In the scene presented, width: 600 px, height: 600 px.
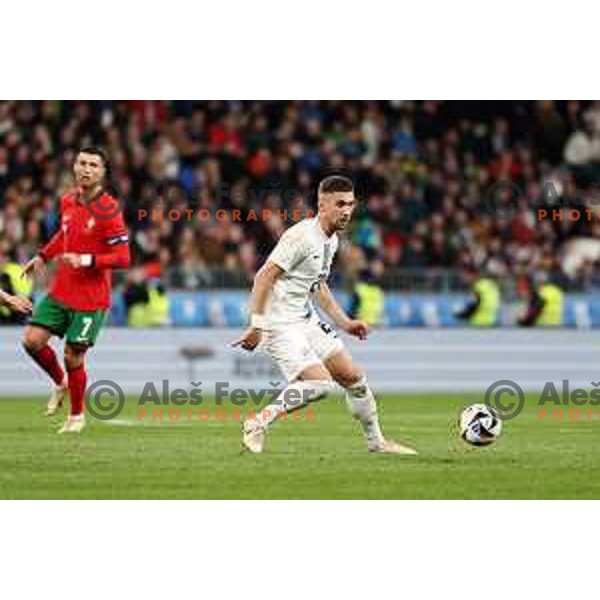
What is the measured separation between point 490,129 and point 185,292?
7.50 meters

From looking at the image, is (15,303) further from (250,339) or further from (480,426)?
(480,426)

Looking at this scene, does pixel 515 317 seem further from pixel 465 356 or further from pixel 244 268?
pixel 244 268

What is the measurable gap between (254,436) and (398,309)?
33.5 feet

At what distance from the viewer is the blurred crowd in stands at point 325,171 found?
24219mm

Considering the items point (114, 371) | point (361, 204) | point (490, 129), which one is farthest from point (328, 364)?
point (490, 129)

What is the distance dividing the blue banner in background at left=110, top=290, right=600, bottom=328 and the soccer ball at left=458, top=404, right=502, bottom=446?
29.9ft

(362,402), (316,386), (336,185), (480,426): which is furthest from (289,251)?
(480,426)

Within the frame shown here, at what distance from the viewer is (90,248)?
14352mm

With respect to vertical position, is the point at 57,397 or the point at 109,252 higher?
the point at 109,252

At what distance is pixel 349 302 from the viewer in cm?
2259

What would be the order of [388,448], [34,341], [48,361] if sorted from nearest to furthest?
[388,448] < [34,341] < [48,361]

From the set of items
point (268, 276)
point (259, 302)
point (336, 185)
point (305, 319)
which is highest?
point (336, 185)

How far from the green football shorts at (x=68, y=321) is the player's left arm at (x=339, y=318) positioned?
2490mm

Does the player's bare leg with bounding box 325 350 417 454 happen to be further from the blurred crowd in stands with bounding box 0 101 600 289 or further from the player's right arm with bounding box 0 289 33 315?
the blurred crowd in stands with bounding box 0 101 600 289
